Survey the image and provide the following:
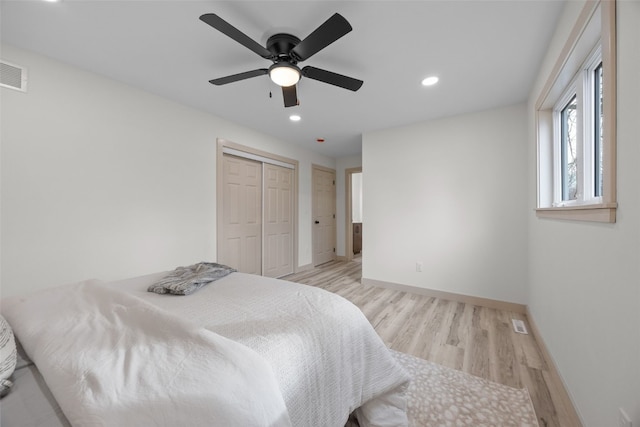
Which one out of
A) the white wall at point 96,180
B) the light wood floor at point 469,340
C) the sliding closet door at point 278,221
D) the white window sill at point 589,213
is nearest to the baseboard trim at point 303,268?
the sliding closet door at point 278,221

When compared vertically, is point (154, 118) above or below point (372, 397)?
above

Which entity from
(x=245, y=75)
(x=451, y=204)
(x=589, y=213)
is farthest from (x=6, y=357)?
(x=451, y=204)

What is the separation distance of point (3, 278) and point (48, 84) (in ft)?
4.78

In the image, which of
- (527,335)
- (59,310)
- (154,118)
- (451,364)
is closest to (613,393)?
(451,364)

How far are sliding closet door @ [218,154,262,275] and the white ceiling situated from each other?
966 mm

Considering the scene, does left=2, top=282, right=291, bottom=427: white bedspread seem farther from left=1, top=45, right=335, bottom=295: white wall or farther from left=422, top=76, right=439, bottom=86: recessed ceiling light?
left=422, top=76, right=439, bottom=86: recessed ceiling light

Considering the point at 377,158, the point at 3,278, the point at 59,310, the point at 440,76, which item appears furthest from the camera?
the point at 377,158

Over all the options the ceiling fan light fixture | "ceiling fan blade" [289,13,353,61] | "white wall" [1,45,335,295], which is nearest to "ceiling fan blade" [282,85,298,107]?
the ceiling fan light fixture

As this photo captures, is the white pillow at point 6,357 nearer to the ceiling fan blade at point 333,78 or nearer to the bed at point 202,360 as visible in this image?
the bed at point 202,360

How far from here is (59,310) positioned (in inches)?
42.3

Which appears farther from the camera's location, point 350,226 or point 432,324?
point 350,226

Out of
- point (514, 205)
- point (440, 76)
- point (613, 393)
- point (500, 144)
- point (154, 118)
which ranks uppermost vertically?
point (440, 76)

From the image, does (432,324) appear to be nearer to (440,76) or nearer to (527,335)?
(527,335)

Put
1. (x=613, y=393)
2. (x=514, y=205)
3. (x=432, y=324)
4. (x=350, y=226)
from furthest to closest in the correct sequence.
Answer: (x=350, y=226) < (x=514, y=205) < (x=432, y=324) < (x=613, y=393)
